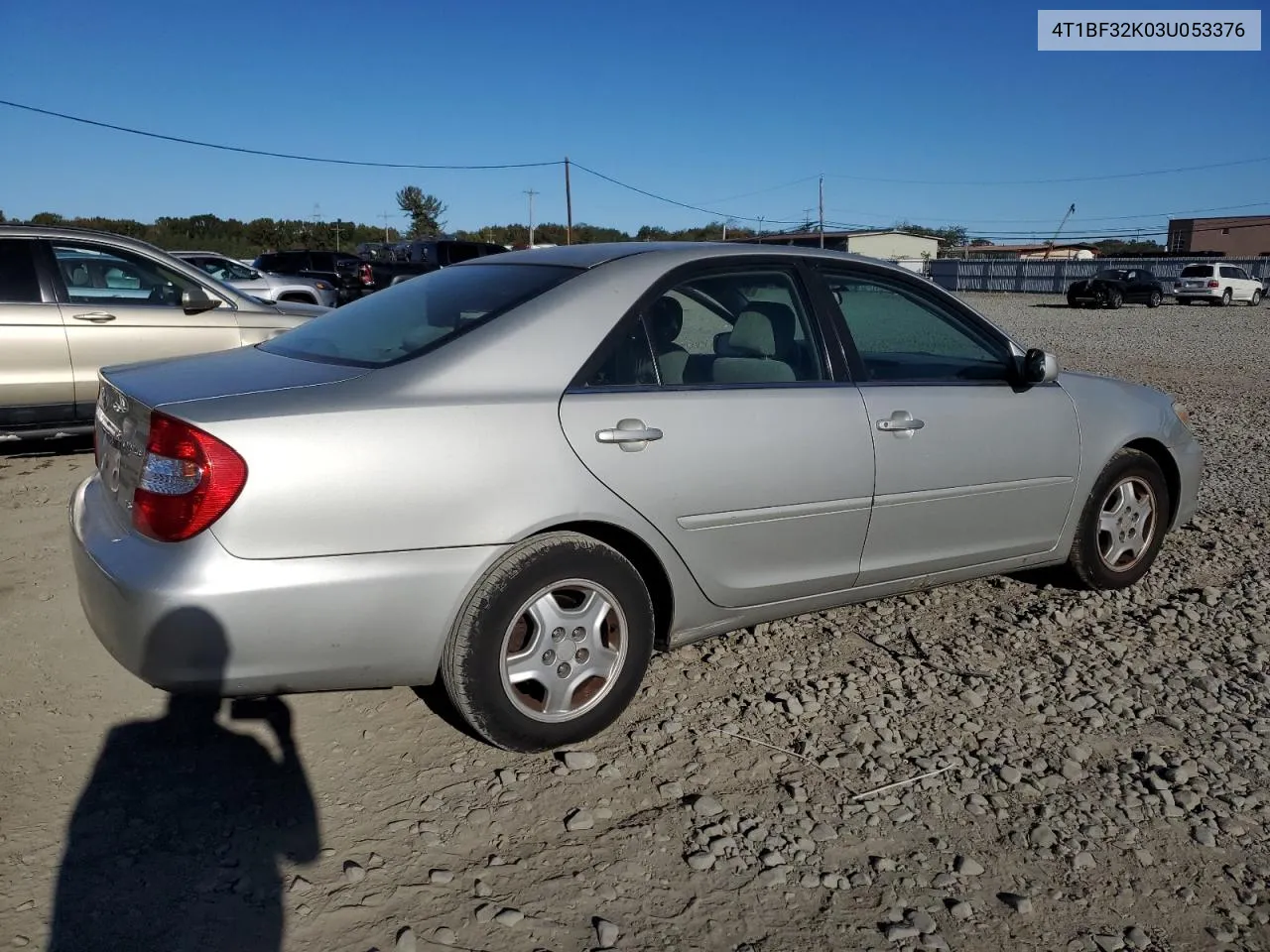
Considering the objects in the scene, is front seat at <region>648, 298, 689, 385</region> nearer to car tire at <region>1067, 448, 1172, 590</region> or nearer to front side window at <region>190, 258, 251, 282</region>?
car tire at <region>1067, 448, 1172, 590</region>

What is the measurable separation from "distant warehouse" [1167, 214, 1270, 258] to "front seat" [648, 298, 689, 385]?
8332cm

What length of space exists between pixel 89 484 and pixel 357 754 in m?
1.25

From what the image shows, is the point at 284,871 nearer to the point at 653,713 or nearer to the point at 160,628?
the point at 160,628

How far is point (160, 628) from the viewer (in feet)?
8.45

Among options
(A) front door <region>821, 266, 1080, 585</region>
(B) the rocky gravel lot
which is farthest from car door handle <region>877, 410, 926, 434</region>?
(B) the rocky gravel lot

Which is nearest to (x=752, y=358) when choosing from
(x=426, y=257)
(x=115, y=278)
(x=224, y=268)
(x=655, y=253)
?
(x=655, y=253)

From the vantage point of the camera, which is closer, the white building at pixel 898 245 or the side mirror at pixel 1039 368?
the side mirror at pixel 1039 368

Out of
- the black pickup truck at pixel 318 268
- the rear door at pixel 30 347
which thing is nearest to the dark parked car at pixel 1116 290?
the black pickup truck at pixel 318 268

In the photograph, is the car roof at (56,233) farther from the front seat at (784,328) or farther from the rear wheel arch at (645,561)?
the rear wheel arch at (645,561)

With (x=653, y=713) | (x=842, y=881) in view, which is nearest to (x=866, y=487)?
(x=653, y=713)

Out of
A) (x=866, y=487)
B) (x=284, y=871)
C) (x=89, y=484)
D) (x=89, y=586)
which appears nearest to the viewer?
(x=284, y=871)

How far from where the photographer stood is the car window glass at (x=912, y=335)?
154 inches

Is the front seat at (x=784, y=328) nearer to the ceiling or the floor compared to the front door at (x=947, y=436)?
nearer to the ceiling

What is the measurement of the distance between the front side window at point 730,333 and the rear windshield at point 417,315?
37cm
